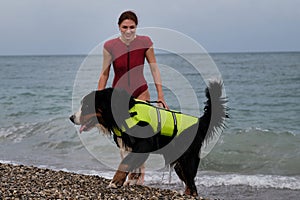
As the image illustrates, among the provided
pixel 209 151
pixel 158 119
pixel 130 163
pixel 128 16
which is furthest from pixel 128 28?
pixel 209 151

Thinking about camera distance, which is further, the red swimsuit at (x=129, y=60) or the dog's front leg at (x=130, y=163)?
the red swimsuit at (x=129, y=60)

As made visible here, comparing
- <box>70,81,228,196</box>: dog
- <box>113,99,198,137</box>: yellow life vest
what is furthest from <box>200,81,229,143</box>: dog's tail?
<box>113,99,198,137</box>: yellow life vest

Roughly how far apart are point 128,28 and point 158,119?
126 centimetres

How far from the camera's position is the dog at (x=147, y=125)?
5.50 meters

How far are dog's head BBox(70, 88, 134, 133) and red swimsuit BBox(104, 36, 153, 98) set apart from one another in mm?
535

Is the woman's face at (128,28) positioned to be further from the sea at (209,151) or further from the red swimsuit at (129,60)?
the sea at (209,151)

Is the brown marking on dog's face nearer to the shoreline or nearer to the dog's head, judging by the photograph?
the shoreline

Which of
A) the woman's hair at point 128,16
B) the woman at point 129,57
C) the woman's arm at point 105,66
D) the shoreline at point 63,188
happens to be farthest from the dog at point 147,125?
the woman's hair at point 128,16

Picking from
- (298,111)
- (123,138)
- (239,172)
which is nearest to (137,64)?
(123,138)

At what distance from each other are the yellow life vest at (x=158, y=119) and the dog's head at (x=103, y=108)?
0.37ft

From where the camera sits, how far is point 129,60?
5996mm

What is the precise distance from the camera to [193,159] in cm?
Answer: 581

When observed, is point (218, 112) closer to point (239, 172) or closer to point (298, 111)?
point (239, 172)

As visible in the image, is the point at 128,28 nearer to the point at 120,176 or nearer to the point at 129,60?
the point at 129,60
